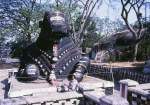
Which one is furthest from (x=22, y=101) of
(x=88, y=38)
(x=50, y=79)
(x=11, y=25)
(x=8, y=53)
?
(x=88, y=38)

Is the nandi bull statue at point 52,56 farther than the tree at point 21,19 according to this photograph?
No

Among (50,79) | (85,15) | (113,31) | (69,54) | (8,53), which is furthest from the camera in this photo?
(113,31)

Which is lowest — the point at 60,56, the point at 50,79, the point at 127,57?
the point at 127,57

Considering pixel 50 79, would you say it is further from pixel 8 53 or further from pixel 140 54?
pixel 140 54

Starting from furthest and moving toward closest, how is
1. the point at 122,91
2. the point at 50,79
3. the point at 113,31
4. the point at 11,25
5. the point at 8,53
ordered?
the point at 113,31 < the point at 8,53 < the point at 11,25 < the point at 50,79 < the point at 122,91

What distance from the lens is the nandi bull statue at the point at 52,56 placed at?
10.3 m

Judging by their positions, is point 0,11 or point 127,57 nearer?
point 0,11

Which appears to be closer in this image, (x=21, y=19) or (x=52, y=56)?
(x=52, y=56)

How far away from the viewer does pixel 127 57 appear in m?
37.0

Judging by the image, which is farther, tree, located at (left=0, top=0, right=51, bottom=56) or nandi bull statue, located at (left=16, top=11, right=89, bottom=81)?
tree, located at (left=0, top=0, right=51, bottom=56)

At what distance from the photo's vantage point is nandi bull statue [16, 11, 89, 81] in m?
10.3

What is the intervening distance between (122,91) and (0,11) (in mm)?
20941

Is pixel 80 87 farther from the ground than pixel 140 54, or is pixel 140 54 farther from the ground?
pixel 80 87

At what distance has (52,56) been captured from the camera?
1094 cm
